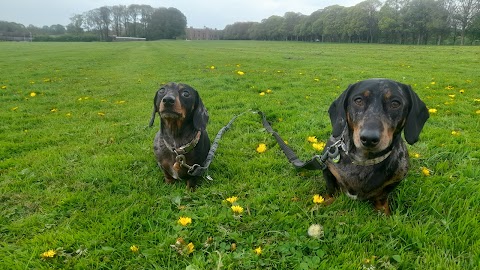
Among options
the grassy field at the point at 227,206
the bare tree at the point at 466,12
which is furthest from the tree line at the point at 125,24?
the grassy field at the point at 227,206

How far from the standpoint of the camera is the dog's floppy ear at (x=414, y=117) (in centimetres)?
251

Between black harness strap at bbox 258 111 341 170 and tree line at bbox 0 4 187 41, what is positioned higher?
tree line at bbox 0 4 187 41

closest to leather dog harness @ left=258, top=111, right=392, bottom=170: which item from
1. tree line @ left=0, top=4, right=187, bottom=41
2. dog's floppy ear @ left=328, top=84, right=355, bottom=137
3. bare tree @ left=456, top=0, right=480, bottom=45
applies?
dog's floppy ear @ left=328, top=84, right=355, bottom=137

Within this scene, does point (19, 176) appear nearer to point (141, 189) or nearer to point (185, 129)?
point (141, 189)

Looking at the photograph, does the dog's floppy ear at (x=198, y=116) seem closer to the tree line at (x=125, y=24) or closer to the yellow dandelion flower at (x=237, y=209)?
the yellow dandelion flower at (x=237, y=209)

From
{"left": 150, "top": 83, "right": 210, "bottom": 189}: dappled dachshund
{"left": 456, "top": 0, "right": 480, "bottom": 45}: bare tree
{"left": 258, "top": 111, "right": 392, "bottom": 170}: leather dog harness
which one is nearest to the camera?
{"left": 258, "top": 111, "right": 392, "bottom": 170}: leather dog harness

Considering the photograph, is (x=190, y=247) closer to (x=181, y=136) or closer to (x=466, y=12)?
(x=181, y=136)

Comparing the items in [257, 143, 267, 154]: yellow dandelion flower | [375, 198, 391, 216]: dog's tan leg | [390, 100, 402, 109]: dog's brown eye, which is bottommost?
[375, 198, 391, 216]: dog's tan leg

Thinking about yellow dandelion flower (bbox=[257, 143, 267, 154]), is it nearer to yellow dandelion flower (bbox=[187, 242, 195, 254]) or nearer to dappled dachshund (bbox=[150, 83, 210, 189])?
dappled dachshund (bbox=[150, 83, 210, 189])

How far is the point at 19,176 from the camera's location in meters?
3.80

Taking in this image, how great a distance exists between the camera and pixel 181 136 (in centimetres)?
355

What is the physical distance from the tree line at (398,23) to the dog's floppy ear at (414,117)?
59.8 metres

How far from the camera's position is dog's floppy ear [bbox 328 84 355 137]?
2.74 metres

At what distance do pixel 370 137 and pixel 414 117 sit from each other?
0.59 metres
